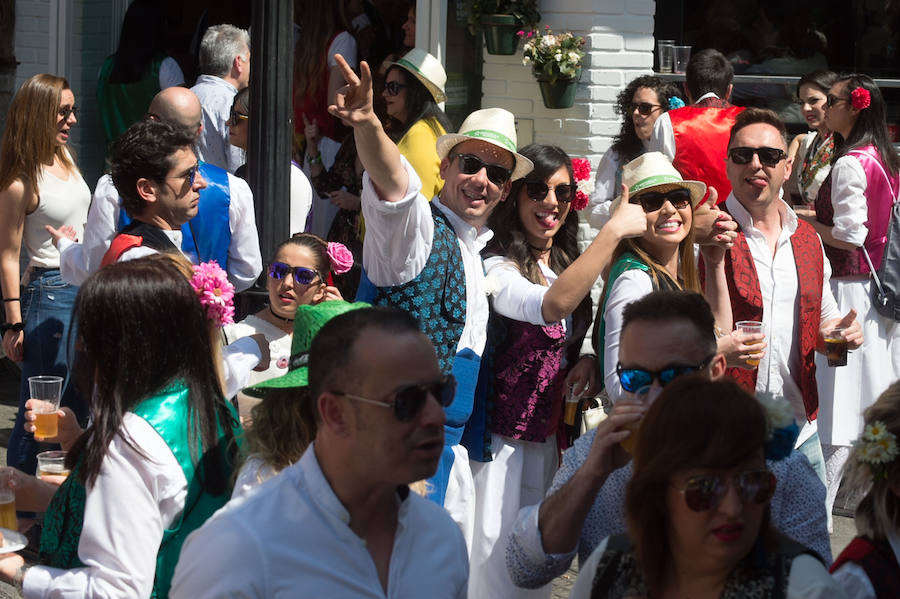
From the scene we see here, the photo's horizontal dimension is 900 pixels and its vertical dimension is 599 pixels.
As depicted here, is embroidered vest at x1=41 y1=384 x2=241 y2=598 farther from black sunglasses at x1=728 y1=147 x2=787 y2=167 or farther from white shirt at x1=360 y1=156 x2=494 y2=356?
black sunglasses at x1=728 y1=147 x2=787 y2=167

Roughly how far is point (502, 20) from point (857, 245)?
2737mm

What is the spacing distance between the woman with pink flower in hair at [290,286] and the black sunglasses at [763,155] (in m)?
1.59

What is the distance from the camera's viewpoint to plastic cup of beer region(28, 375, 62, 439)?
367 centimetres

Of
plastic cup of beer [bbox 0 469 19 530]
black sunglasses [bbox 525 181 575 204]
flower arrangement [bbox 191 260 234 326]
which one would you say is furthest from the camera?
black sunglasses [bbox 525 181 575 204]

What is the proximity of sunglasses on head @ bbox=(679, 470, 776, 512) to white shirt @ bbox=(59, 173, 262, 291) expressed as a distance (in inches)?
119

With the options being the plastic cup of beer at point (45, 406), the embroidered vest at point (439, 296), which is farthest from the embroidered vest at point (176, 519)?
the embroidered vest at point (439, 296)

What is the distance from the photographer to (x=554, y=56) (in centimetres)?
741

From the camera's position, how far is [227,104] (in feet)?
23.3

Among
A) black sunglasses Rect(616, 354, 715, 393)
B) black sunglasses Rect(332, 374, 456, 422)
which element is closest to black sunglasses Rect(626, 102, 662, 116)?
black sunglasses Rect(616, 354, 715, 393)

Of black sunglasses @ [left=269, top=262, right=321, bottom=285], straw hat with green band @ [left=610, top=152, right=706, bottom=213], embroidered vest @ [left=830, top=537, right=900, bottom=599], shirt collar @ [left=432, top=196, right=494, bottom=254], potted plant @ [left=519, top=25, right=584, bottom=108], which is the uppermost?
potted plant @ [left=519, top=25, right=584, bottom=108]

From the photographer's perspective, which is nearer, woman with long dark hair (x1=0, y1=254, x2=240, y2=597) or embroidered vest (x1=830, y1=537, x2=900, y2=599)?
embroidered vest (x1=830, y1=537, x2=900, y2=599)

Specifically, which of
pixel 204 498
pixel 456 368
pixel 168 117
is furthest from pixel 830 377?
pixel 204 498

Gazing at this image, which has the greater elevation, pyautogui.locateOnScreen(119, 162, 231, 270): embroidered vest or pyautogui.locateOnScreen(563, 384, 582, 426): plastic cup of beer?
pyautogui.locateOnScreen(119, 162, 231, 270): embroidered vest

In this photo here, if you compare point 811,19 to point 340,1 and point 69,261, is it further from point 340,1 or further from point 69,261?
point 69,261
